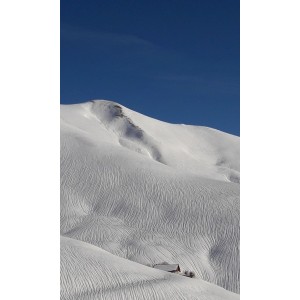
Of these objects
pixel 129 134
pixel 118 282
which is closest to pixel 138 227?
pixel 118 282

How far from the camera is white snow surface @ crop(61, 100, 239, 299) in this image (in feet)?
56.0

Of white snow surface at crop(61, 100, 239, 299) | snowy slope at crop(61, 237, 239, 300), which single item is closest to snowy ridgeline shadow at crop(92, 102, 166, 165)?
white snow surface at crop(61, 100, 239, 299)

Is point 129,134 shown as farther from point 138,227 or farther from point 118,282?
point 118,282

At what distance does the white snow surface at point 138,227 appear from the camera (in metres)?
17.1

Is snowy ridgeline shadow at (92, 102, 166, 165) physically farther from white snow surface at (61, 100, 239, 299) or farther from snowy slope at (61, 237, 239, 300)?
snowy slope at (61, 237, 239, 300)

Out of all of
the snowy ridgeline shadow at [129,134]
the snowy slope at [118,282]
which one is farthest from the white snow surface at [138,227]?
the snowy ridgeline shadow at [129,134]

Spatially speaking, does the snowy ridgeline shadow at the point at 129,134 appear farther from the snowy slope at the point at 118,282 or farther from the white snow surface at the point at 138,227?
the snowy slope at the point at 118,282

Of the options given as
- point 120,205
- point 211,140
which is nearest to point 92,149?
point 120,205

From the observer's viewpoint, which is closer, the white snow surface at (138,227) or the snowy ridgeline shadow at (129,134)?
the white snow surface at (138,227)

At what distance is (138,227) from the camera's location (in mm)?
32781
